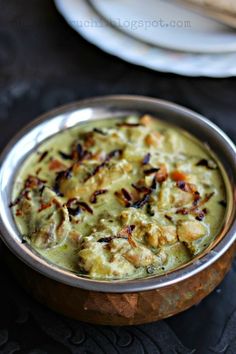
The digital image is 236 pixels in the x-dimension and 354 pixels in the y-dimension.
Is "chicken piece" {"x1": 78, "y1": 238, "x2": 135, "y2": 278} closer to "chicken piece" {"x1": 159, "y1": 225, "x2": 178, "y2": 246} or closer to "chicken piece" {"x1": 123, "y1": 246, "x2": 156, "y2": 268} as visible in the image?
"chicken piece" {"x1": 123, "y1": 246, "x2": 156, "y2": 268}

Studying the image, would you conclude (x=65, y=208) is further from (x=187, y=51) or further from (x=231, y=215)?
(x=187, y=51)

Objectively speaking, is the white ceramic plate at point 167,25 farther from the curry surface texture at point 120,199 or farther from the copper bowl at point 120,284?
the copper bowl at point 120,284

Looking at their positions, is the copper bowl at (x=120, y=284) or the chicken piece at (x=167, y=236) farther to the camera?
the chicken piece at (x=167, y=236)

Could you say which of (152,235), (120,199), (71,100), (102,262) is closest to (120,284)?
(102,262)

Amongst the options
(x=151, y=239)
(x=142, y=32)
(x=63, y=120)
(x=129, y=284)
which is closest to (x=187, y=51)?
(x=142, y=32)

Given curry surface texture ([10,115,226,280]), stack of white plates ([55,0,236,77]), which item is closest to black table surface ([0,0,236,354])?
stack of white plates ([55,0,236,77])

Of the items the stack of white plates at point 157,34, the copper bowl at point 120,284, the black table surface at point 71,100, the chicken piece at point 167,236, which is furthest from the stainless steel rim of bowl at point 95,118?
the stack of white plates at point 157,34

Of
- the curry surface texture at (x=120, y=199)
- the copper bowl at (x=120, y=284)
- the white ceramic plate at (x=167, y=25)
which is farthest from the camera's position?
the white ceramic plate at (x=167, y=25)
